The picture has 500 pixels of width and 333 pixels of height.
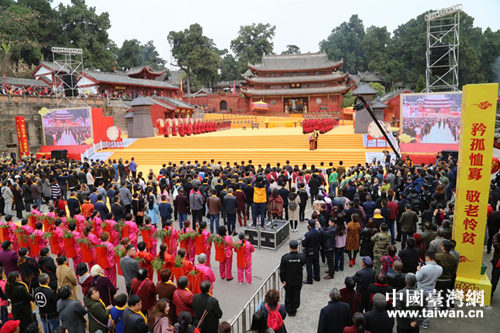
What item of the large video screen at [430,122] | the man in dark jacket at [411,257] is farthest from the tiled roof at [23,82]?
the man in dark jacket at [411,257]

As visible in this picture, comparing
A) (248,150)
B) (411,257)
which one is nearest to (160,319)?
(411,257)

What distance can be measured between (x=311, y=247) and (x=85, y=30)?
5397cm

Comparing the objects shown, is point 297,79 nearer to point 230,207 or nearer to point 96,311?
point 230,207

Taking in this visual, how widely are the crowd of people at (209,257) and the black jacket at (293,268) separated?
0.02 m

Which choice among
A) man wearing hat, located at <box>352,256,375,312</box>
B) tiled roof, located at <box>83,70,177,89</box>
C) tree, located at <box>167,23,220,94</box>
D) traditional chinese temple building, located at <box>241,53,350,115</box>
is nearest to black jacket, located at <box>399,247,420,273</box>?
man wearing hat, located at <box>352,256,375,312</box>

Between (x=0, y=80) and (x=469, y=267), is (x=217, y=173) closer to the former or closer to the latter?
(x=469, y=267)

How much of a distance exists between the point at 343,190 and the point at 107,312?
25.1 feet

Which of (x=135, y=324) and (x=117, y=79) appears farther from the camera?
(x=117, y=79)

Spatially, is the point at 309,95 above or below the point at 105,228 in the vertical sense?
above

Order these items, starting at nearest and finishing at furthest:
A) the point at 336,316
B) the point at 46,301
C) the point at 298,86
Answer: the point at 336,316, the point at 46,301, the point at 298,86

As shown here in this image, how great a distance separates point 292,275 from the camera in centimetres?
567

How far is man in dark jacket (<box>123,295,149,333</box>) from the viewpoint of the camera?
4.07 m

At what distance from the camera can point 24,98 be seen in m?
25.8

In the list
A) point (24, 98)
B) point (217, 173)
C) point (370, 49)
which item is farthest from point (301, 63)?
point (217, 173)
